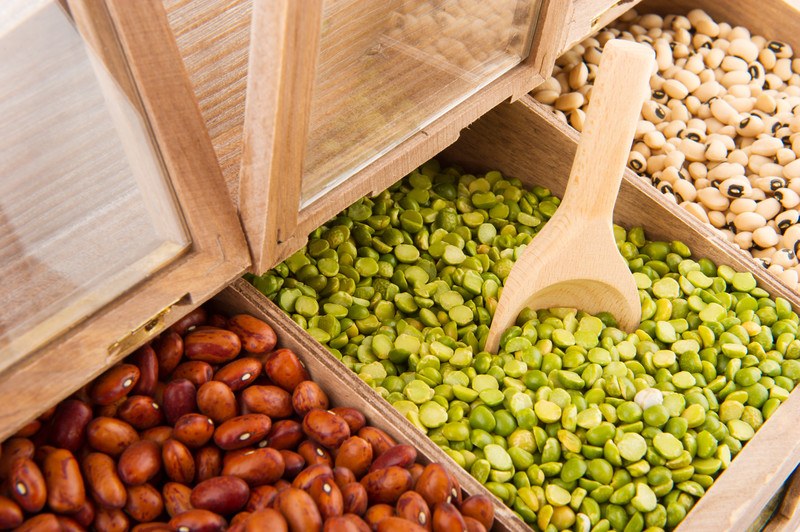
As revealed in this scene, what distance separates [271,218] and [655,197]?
1.25 meters

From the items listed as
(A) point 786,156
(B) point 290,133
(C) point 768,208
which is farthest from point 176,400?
(A) point 786,156

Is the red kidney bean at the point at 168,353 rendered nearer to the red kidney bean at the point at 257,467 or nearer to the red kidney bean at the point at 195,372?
the red kidney bean at the point at 195,372

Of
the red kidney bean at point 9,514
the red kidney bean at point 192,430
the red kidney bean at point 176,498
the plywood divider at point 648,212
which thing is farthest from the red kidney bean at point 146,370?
the plywood divider at point 648,212

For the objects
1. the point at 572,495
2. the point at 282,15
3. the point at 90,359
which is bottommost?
the point at 572,495

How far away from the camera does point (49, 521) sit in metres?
1.21

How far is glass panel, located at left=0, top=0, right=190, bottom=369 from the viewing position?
1119 millimetres

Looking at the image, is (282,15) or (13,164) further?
(13,164)

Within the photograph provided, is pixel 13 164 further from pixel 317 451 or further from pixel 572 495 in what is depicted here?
pixel 572 495

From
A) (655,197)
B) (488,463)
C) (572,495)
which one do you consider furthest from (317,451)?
(655,197)

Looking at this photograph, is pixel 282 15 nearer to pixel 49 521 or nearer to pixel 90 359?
pixel 90 359

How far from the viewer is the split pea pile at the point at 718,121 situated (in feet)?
7.90

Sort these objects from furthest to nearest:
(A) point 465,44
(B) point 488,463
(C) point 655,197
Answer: (C) point 655,197 < (A) point 465,44 < (B) point 488,463

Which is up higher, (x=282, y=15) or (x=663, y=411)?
(x=282, y=15)

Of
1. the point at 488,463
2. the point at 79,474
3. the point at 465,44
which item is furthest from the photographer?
the point at 465,44
